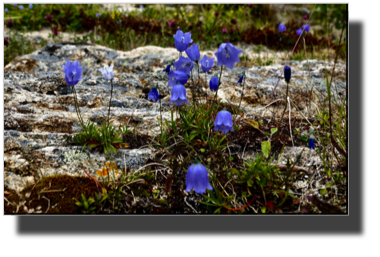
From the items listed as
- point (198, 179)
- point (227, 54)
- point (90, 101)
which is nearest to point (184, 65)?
point (227, 54)

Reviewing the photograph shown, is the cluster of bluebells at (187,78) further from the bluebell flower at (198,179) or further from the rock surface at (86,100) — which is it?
the rock surface at (86,100)

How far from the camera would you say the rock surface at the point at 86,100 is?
2.06 meters

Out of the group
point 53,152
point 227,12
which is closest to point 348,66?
point 53,152

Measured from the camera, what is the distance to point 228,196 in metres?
1.80

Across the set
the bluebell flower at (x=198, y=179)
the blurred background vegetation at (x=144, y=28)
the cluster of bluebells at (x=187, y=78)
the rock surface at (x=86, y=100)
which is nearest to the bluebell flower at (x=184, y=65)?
the cluster of bluebells at (x=187, y=78)

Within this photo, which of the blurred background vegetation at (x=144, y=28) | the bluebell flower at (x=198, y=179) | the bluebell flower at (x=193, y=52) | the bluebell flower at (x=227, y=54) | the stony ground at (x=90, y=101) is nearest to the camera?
the bluebell flower at (x=198, y=179)

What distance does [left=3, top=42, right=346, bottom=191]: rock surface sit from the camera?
2.06 metres

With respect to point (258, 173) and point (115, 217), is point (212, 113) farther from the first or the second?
point (115, 217)

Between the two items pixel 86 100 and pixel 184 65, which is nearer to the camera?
pixel 184 65

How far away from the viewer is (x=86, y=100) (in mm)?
2988

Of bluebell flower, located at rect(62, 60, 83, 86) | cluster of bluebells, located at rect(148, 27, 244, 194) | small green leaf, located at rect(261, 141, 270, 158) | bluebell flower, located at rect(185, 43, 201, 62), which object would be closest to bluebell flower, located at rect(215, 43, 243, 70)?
cluster of bluebells, located at rect(148, 27, 244, 194)

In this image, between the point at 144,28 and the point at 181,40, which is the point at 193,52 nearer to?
the point at 181,40

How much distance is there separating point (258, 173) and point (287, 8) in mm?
9651

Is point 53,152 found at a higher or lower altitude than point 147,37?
lower
